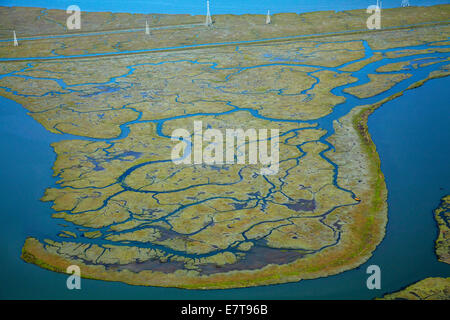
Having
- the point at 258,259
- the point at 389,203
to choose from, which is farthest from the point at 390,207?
the point at 258,259

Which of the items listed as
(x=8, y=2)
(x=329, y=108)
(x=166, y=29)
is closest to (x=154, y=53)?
(x=166, y=29)

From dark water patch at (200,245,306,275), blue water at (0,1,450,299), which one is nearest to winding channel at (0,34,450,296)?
blue water at (0,1,450,299)

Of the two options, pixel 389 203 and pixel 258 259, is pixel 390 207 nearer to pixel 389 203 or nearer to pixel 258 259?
pixel 389 203

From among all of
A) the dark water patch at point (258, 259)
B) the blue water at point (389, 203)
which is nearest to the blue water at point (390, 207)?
the blue water at point (389, 203)

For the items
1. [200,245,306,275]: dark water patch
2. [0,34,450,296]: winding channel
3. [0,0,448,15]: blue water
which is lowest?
[200,245,306,275]: dark water patch

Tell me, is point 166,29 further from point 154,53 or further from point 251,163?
point 251,163

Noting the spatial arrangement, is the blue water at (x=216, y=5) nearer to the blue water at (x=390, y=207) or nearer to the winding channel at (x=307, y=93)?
the winding channel at (x=307, y=93)

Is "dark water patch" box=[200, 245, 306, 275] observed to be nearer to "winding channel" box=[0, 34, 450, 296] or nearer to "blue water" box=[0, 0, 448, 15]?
"winding channel" box=[0, 34, 450, 296]

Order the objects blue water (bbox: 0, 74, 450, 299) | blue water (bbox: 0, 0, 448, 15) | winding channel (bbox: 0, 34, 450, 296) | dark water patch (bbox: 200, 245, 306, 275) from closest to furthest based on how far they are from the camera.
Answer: blue water (bbox: 0, 74, 450, 299)
dark water patch (bbox: 200, 245, 306, 275)
winding channel (bbox: 0, 34, 450, 296)
blue water (bbox: 0, 0, 448, 15)
